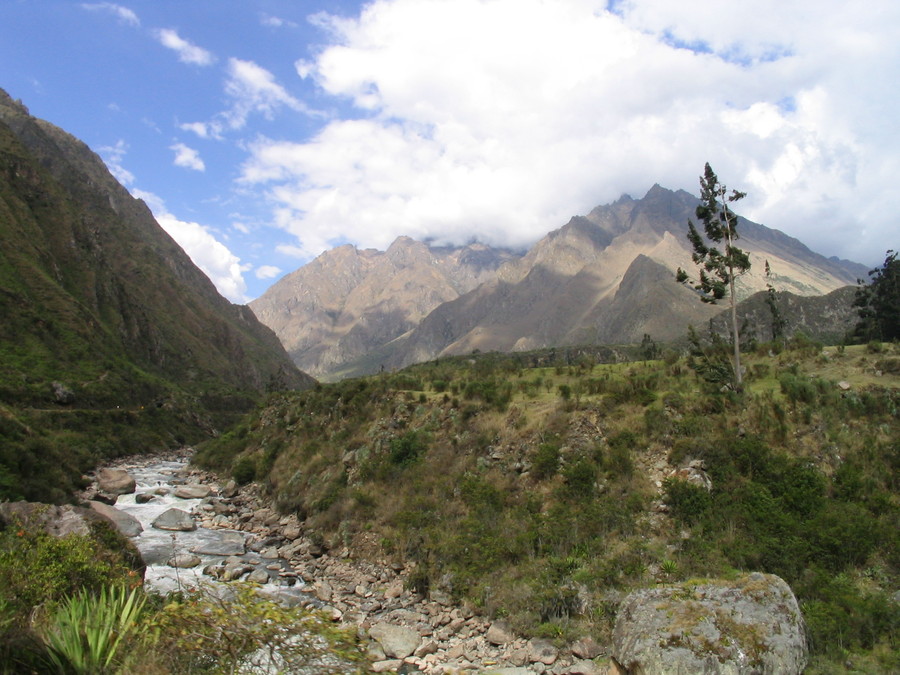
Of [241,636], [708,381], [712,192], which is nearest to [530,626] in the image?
[241,636]

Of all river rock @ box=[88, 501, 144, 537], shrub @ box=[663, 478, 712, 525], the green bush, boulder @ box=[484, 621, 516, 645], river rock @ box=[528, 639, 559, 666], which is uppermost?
the green bush

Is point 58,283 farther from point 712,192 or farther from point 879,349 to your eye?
point 879,349

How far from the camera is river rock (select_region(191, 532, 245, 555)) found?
21.6 m

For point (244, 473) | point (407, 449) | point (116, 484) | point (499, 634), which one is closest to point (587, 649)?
point (499, 634)

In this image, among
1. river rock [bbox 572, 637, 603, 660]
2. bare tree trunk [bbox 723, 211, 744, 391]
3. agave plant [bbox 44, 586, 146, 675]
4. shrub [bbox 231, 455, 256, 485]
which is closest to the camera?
agave plant [bbox 44, 586, 146, 675]

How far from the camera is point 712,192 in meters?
23.2

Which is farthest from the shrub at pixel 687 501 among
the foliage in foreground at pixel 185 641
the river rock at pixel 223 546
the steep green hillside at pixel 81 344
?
the steep green hillside at pixel 81 344

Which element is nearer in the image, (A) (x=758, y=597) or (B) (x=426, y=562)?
(A) (x=758, y=597)

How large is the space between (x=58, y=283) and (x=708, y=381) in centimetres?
9024

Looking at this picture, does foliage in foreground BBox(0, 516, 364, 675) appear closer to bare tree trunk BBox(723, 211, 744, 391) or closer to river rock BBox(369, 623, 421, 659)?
river rock BBox(369, 623, 421, 659)

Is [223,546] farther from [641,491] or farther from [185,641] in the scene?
[185,641]

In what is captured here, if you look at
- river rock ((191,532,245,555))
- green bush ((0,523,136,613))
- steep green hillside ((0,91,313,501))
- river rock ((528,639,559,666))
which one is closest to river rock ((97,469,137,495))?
steep green hillside ((0,91,313,501))

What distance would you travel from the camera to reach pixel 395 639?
12.8 metres

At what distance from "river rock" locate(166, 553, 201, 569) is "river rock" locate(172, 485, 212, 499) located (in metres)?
14.3
